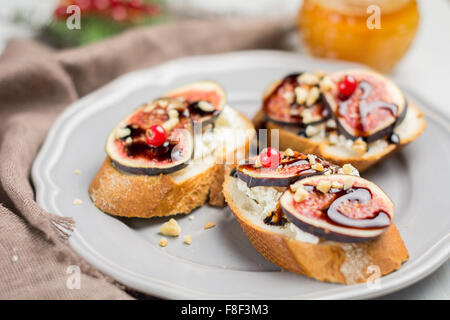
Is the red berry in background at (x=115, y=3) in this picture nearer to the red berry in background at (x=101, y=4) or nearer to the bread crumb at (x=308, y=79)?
the red berry in background at (x=101, y=4)

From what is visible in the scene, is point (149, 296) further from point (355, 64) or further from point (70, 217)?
point (355, 64)

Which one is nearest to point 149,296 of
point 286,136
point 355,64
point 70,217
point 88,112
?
point 70,217

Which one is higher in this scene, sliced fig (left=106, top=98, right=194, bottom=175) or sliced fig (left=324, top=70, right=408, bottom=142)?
sliced fig (left=324, top=70, right=408, bottom=142)

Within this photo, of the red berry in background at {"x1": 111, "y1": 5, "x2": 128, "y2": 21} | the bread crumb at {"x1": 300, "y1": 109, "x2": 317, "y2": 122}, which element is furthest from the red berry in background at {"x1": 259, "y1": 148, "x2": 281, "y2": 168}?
the red berry in background at {"x1": 111, "y1": 5, "x2": 128, "y2": 21}

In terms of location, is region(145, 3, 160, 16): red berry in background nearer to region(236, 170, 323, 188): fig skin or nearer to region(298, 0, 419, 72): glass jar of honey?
region(298, 0, 419, 72): glass jar of honey

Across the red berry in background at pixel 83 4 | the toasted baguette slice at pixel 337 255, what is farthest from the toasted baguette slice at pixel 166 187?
the red berry in background at pixel 83 4
